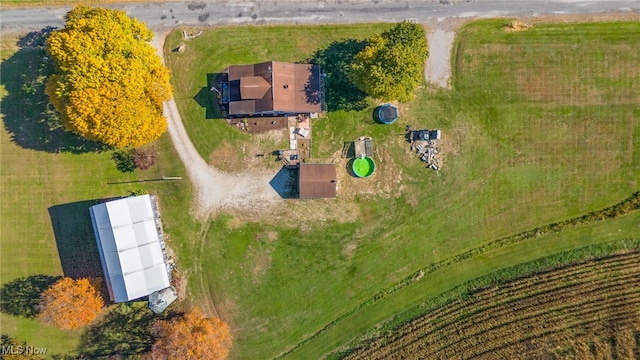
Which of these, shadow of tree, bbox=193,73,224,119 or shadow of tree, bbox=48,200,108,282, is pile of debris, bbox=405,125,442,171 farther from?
shadow of tree, bbox=48,200,108,282

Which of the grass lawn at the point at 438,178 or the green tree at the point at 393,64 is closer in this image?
the green tree at the point at 393,64

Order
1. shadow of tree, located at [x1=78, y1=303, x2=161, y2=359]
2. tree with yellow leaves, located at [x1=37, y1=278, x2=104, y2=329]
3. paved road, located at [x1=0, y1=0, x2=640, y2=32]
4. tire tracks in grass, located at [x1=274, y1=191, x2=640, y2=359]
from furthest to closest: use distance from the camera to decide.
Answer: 1. paved road, located at [x1=0, y1=0, x2=640, y2=32]
2. shadow of tree, located at [x1=78, y1=303, x2=161, y2=359]
3. tire tracks in grass, located at [x1=274, y1=191, x2=640, y2=359]
4. tree with yellow leaves, located at [x1=37, y1=278, x2=104, y2=329]

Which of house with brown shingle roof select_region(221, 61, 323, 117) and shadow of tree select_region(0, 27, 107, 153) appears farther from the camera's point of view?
shadow of tree select_region(0, 27, 107, 153)

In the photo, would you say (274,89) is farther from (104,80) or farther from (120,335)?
(120,335)

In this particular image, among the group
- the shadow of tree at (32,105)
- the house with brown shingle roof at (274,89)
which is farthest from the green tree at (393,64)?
the shadow of tree at (32,105)

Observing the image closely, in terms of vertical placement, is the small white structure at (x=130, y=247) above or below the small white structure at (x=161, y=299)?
above

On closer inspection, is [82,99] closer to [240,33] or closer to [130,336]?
[240,33]

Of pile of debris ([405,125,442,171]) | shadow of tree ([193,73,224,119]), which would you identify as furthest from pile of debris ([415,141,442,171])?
shadow of tree ([193,73,224,119])

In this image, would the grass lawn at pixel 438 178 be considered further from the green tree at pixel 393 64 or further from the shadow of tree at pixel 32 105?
the shadow of tree at pixel 32 105
